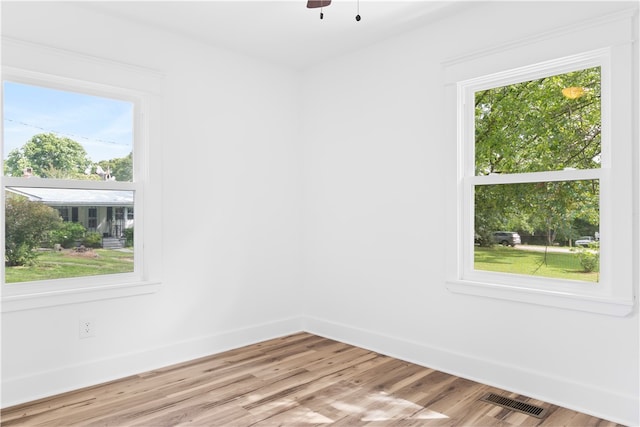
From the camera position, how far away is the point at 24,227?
2.92m

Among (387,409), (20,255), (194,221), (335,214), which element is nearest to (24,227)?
(20,255)

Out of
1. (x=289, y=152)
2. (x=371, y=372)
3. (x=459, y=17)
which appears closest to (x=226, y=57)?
(x=289, y=152)

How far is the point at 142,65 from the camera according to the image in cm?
338

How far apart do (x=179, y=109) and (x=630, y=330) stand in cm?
350

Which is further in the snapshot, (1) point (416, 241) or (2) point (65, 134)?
(1) point (416, 241)

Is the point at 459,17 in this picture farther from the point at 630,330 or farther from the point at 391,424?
the point at 391,424

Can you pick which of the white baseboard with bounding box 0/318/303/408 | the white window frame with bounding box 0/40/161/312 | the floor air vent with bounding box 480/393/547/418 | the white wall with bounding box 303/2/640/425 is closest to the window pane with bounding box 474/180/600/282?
the white wall with bounding box 303/2/640/425

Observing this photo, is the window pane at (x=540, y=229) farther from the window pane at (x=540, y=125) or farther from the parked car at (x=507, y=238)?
the window pane at (x=540, y=125)

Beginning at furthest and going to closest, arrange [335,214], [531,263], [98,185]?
[335,214]
[98,185]
[531,263]

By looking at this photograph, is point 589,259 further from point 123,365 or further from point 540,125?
point 123,365

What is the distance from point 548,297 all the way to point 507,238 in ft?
1.61

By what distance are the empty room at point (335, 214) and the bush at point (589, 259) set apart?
1 centimetres

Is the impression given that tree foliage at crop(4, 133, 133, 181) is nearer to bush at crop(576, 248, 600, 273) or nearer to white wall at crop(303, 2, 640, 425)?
white wall at crop(303, 2, 640, 425)

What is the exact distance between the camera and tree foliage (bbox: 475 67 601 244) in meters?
2.71
